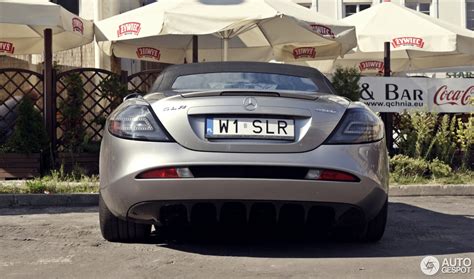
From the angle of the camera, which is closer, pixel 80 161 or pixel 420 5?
pixel 80 161

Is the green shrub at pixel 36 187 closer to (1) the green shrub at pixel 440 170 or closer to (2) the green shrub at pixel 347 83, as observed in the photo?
(2) the green shrub at pixel 347 83

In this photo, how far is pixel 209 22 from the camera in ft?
27.4

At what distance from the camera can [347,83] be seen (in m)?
9.34

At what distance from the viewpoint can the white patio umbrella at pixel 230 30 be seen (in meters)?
8.45

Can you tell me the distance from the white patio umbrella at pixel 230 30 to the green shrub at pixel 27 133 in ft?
4.69

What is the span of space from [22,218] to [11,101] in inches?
148

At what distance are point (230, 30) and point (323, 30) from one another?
161 centimetres

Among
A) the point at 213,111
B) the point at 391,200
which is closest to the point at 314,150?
the point at 213,111

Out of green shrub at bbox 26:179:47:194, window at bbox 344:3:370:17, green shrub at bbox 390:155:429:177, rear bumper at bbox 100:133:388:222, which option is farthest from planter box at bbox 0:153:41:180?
window at bbox 344:3:370:17

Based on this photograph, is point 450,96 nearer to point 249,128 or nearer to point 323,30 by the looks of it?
point 323,30

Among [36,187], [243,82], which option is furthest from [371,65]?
[243,82]

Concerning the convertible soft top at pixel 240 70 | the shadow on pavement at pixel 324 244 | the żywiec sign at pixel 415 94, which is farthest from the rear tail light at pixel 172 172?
the żywiec sign at pixel 415 94

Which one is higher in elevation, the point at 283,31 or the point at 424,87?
the point at 283,31

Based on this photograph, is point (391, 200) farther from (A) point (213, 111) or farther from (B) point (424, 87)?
(A) point (213, 111)
